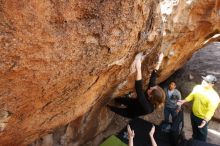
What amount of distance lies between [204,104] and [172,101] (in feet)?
3.73

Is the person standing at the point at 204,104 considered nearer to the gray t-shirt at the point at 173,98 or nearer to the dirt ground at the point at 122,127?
the gray t-shirt at the point at 173,98

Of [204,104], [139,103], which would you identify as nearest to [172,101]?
[204,104]

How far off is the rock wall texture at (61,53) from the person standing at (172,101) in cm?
309

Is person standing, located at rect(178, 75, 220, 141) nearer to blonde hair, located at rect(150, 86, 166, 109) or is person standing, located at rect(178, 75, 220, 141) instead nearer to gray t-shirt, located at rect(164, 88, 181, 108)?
gray t-shirt, located at rect(164, 88, 181, 108)

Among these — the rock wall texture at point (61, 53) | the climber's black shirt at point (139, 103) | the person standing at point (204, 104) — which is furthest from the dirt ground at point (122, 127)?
the rock wall texture at point (61, 53)

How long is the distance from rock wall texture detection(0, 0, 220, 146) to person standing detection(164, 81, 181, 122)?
309 cm

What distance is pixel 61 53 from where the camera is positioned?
2900 millimetres

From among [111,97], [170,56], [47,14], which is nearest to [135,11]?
[47,14]

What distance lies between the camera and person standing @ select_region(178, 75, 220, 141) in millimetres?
6184

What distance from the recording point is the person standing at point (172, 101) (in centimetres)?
729

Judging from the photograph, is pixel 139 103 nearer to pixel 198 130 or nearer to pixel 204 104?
pixel 204 104

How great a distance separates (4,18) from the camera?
2340mm

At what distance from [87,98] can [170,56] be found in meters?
2.96

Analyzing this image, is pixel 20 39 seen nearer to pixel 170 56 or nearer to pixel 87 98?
pixel 87 98
